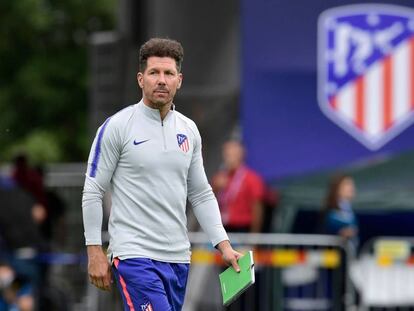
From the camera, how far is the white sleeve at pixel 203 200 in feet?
29.7

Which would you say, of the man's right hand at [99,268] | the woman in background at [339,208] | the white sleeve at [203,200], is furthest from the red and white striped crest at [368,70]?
the man's right hand at [99,268]

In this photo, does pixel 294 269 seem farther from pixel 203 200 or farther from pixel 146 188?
pixel 146 188

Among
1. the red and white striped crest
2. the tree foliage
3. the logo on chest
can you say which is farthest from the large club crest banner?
the tree foliage

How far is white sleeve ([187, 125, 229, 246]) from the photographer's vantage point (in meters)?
9.06

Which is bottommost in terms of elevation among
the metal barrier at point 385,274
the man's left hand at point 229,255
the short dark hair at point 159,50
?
the metal barrier at point 385,274

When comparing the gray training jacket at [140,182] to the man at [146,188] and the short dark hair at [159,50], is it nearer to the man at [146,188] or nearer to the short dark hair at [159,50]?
the man at [146,188]

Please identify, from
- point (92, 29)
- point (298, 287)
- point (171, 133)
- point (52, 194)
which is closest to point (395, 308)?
point (298, 287)

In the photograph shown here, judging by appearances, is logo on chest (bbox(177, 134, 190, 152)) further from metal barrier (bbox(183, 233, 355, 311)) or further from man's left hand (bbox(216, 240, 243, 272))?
metal barrier (bbox(183, 233, 355, 311))

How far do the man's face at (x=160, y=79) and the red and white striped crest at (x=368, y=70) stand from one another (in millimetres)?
7734

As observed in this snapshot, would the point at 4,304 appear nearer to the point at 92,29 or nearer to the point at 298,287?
the point at 298,287

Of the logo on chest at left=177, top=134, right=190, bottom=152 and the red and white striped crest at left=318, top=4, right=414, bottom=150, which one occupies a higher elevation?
the logo on chest at left=177, top=134, right=190, bottom=152

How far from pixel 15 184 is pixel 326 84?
3820 millimetres

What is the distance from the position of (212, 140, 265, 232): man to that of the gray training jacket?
6.41m

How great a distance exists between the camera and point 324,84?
1641 cm
